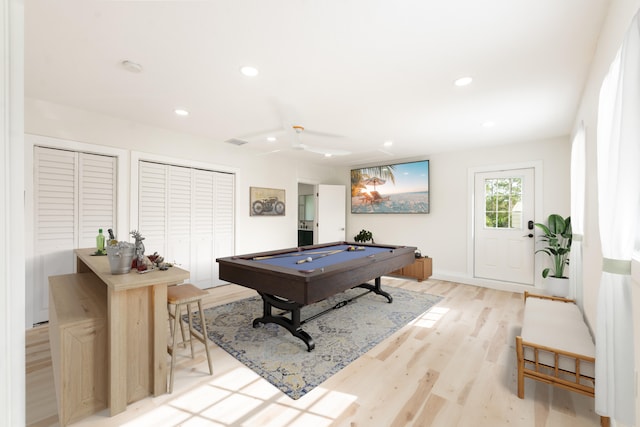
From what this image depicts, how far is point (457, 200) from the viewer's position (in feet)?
16.9

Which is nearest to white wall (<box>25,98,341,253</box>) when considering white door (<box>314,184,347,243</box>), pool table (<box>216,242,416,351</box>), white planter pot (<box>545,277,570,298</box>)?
white door (<box>314,184,347,243</box>)

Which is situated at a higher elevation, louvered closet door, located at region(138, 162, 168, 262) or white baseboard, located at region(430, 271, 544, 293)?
louvered closet door, located at region(138, 162, 168, 262)

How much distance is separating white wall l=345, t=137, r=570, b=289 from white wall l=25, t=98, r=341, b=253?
2.21 metres

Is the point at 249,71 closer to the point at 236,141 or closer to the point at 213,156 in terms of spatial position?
the point at 236,141

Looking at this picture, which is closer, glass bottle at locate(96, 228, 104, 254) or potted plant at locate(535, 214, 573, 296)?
glass bottle at locate(96, 228, 104, 254)

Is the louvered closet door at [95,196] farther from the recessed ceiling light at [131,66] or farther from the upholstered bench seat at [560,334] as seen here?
the upholstered bench seat at [560,334]

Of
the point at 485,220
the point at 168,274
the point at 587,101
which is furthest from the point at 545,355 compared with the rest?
the point at 485,220

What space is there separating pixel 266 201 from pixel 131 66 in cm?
323

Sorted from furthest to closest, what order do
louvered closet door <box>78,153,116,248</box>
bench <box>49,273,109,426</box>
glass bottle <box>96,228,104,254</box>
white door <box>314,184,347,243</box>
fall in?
1. white door <box>314,184,347,243</box>
2. louvered closet door <box>78,153,116,248</box>
3. glass bottle <box>96,228,104,254</box>
4. bench <box>49,273,109,426</box>

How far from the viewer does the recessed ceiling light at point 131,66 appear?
224cm

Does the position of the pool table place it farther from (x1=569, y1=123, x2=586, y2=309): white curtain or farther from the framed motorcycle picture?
the framed motorcycle picture

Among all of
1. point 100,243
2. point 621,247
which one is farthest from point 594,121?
point 100,243

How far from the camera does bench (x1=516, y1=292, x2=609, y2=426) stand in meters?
1.78

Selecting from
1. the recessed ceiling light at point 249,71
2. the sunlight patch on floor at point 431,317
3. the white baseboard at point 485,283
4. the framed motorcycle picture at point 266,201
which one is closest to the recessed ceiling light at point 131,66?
the recessed ceiling light at point 249,71
